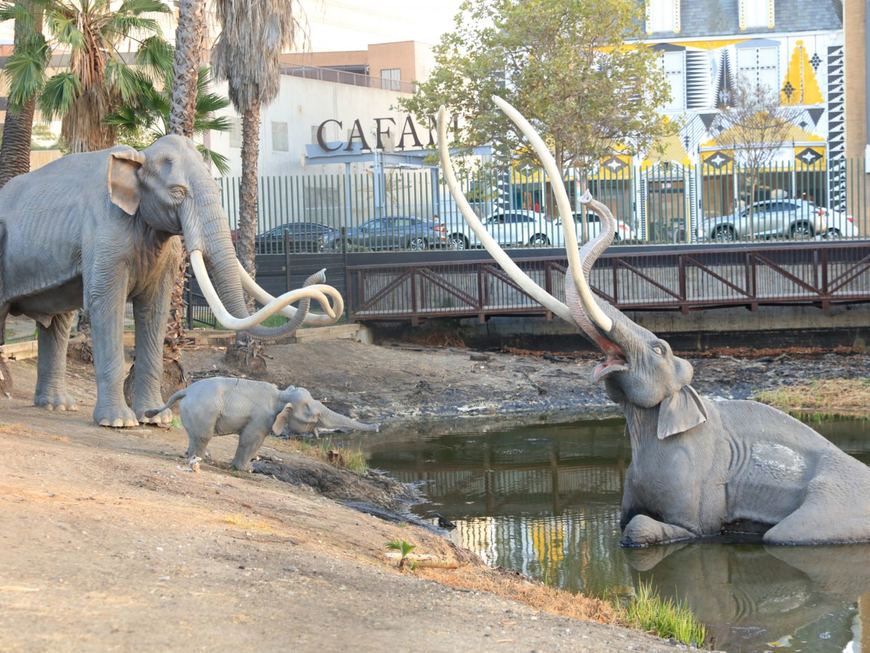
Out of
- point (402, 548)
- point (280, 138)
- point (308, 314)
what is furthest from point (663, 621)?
point (280, 138)

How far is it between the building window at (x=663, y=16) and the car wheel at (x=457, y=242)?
22.0m

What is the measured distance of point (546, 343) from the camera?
22984 millimetres

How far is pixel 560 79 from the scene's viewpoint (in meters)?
31.9

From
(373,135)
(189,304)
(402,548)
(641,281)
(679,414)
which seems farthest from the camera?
(373,135)

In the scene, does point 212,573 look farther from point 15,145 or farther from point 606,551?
point 15,145

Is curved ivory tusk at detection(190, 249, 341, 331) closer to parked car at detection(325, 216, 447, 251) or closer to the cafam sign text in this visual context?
parked car at detection(325, 216, 447, 251)

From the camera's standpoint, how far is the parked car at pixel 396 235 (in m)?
25.9

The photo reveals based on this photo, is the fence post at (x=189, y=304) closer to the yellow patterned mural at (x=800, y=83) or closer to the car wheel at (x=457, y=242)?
the car wheel at (x=457, y=242)

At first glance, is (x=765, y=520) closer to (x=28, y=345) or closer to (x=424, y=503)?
(x=424, y=503)

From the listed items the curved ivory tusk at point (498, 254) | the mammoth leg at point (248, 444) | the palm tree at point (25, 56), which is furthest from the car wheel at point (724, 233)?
the mammoth leg at point (248, 444)

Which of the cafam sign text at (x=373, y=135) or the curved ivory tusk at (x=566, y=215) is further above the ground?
the cafam sign text at (x=373, y=135)

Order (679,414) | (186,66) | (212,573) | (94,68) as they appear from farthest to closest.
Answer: (94,68), (186,66), (679,414), (212,573)

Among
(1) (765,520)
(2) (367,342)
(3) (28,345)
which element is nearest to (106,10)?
(3) (28,345)

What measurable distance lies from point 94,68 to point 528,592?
12579mm
